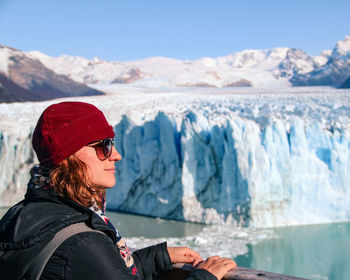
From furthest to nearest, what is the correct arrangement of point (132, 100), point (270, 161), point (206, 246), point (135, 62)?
point (135, 62)
point (132, 100)
point (270, 161)
point (206, 246)

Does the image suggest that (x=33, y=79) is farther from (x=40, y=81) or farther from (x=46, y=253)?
(x=46, y=253)

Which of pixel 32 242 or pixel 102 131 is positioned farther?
pixel 102 131

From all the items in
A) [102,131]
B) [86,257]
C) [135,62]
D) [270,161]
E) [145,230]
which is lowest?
[145,230]

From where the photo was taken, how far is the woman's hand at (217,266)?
2.88 feet

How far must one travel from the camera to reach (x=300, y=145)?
571cm

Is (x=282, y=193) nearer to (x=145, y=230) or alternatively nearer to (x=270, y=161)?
(x=270, y=161)

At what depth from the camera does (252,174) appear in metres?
5.50

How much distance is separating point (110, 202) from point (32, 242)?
6.19m

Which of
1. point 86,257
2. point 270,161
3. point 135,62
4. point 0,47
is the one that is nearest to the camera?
point 86,257

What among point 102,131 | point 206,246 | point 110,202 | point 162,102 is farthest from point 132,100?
point 102,131

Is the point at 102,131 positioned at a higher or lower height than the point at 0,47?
lower

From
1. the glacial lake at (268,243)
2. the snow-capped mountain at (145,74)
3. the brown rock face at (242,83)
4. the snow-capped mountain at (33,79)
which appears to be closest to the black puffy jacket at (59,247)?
the glacial lake at (268,243)

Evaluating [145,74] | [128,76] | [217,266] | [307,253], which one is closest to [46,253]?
[217,266]

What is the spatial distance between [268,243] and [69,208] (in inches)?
176
